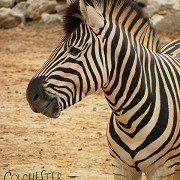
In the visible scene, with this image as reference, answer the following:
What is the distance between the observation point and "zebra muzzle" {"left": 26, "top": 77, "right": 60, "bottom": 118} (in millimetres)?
4598

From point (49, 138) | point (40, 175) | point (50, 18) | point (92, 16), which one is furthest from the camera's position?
point (50, 18)

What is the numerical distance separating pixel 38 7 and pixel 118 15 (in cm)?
1285

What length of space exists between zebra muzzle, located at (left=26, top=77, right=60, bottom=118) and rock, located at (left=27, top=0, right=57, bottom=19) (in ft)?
42.5

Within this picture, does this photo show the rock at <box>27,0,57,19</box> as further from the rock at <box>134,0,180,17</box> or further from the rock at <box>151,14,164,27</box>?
the rock at <box>151,14,164,27</box>

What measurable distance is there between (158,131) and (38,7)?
12991 millimetres

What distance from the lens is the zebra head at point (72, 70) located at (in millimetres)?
4605

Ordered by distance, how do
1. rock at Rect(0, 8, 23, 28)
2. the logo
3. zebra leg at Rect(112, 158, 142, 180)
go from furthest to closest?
rock at Rect(0, 8, 23, 28) < the logo < zebra leg at Rect(112, 158, 142, 180)

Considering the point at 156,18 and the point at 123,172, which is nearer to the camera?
the point at 123,172

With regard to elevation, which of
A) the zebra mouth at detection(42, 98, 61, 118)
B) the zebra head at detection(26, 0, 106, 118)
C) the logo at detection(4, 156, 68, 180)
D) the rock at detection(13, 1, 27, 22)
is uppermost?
the zebra head at detection(26, 0, 106, 118)

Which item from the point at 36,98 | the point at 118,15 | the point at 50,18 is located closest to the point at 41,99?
the point at 36,98

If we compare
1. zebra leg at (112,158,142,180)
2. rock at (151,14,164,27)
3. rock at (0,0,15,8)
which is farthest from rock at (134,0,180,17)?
zebra leg at (112,158,142,180)

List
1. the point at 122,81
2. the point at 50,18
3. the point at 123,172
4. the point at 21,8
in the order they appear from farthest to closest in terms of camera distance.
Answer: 1. the point at 21,8
2. the point at 50,18
3. the point at 123,172
4. the point at 122,81

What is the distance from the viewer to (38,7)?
1745 cm

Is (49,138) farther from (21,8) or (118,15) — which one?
(21,8)
